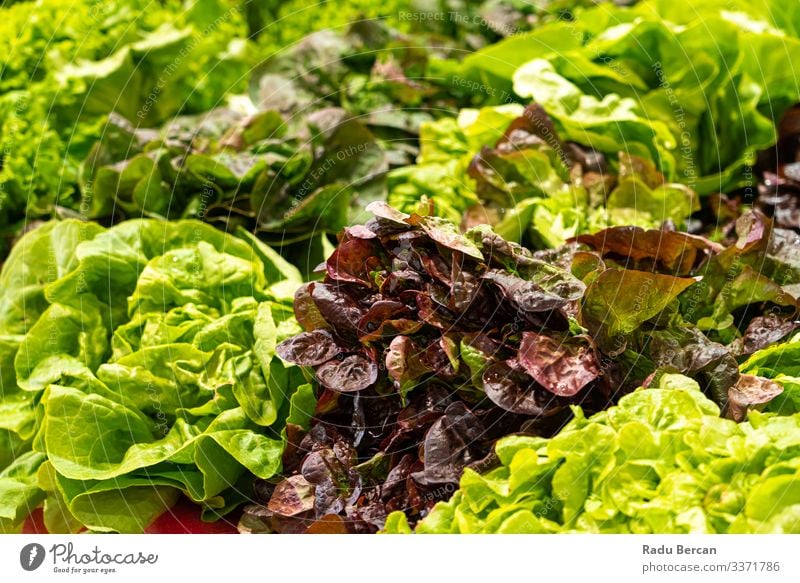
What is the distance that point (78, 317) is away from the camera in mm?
2125

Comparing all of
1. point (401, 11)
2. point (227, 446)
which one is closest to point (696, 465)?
point (227, 446)

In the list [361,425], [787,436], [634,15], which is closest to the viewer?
[787,436]

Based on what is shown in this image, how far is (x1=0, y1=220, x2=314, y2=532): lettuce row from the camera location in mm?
1821

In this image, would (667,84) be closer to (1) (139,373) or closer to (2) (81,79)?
(1) (139,373)

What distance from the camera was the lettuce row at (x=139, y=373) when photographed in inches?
71.7

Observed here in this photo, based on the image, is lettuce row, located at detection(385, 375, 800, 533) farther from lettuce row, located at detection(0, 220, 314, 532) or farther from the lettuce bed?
lettuce row, located at detection(0, 220, 314, 532)

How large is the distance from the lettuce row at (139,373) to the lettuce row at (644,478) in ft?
1.65

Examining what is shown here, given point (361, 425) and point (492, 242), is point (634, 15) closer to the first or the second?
point (492, 242)

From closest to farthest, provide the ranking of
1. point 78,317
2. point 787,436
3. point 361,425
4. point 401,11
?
1. point 787,436
2. point 361,425
3. point 78,317
4. point 401,11

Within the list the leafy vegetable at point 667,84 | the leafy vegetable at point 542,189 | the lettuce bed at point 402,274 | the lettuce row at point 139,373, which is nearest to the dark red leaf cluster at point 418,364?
the lettuce bed at point 402,274

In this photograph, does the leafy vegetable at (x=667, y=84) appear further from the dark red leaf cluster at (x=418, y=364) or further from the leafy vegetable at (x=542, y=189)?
the dark red leaf cluster at (x=418, y=364)

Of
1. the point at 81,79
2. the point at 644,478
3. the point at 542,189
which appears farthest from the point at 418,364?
the point at 81,79

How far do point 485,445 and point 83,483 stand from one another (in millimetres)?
938

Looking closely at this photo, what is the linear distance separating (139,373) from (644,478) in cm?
120
